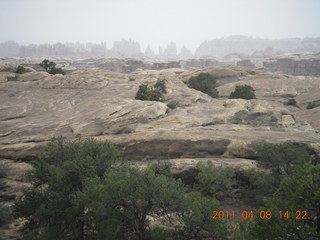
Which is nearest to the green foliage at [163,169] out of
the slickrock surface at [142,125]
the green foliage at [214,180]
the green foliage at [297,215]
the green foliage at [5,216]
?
the slickrock surface at [142,125]

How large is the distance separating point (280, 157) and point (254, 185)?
302 centimetres

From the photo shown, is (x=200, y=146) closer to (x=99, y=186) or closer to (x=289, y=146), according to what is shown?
(x=289, y=146)

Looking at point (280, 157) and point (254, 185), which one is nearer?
point (280, 157)

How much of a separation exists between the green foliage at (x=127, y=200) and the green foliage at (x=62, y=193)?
1317 mm

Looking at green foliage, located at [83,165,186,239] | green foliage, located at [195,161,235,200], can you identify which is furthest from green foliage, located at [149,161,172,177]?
green foliage, located at [83,165,186,239]

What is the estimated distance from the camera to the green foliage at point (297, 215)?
33.6 ft

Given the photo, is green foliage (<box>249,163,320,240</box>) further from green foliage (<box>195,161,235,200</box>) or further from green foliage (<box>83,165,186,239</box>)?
green foliage (<box>195,161,235,200</box>)

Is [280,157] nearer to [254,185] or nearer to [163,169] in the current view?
[254,185]

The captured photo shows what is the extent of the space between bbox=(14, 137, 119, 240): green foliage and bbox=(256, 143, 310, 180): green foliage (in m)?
11.6

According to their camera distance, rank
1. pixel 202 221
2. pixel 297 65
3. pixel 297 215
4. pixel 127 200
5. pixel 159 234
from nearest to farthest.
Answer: pixel 297 215, pixel 202 221, pixel 127 200, pixel 159 234, pixel 297 65

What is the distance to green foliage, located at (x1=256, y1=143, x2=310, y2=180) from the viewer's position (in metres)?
19.3

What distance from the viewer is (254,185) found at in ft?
67.2

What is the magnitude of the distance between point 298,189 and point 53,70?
62452 millimetres

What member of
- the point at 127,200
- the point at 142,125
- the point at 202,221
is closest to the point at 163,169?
the point at 127,200
